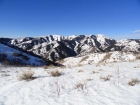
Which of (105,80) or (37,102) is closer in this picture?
(37,102)

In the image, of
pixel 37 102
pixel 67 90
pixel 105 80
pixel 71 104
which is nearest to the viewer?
pixel 71 104

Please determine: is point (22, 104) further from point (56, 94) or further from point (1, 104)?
point (56, 94)

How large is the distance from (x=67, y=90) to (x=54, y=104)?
3.60ft

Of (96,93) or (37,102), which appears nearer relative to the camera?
(37,102)

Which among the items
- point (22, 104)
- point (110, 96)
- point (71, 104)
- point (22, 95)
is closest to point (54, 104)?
point (71, 104)

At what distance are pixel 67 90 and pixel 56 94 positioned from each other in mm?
502

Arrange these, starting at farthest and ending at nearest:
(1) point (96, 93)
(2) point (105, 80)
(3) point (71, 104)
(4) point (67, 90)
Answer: (2) point (105, 80)
(4) point (67, 90)
(1) point (96, 93)
(3) point (71, 104)

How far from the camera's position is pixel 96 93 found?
4121 mm

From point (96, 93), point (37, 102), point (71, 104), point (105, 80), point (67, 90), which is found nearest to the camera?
point (71, 104)

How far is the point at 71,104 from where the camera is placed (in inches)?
136

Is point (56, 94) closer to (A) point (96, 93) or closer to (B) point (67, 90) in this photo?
(B) point (67, 90)

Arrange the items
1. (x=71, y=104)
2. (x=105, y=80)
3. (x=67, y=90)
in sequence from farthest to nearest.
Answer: (x=105, y=80) → (x=67, y=90) → (x=71, y=104)

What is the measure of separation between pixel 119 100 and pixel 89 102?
81cm

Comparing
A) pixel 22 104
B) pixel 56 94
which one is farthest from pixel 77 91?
pixel 22 104
